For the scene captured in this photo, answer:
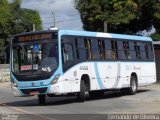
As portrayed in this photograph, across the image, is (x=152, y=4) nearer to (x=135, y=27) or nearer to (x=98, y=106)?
(x=135, y=27)

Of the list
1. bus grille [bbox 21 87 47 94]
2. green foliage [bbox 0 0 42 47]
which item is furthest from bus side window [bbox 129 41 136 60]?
green foliage [bbox 0 0 42 47]

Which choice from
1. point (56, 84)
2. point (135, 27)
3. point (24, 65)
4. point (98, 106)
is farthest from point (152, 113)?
point (135, 27)

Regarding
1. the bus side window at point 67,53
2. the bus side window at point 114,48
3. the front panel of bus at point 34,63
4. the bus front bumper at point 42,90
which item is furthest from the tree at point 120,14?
the bus front bumper at point 42,90

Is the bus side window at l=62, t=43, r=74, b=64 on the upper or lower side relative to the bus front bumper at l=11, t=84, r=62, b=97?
upper

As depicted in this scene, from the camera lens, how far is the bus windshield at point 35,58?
811 inches

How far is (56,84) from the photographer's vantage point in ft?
67.3

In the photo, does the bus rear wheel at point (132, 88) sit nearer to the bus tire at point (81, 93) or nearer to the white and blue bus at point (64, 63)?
the white and blue bus at point (64, 63)

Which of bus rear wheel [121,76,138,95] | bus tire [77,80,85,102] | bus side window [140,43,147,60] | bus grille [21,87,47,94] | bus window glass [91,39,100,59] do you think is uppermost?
bus window glass [91,39,100,59]

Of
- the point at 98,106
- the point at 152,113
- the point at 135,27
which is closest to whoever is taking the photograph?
the point at 152,113

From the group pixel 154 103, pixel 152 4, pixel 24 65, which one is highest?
pixel 152 4

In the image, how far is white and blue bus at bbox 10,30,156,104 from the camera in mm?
20594

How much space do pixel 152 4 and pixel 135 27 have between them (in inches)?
184

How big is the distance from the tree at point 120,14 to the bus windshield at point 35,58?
50.9ft

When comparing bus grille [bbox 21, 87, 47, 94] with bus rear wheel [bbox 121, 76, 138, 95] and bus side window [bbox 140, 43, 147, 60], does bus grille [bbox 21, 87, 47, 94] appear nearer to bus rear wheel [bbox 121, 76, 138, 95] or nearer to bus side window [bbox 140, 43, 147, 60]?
bus rear wheel [bbox 121, 76, 138, 95]
